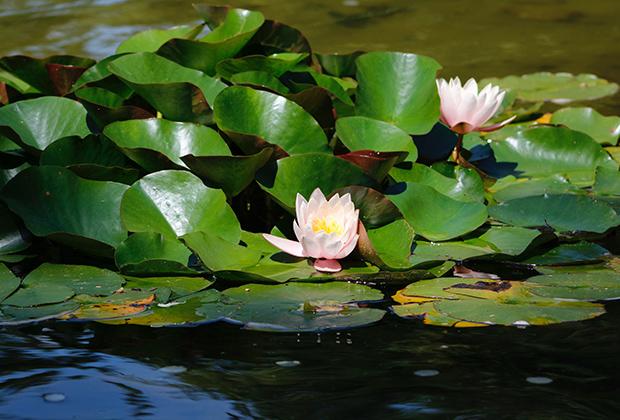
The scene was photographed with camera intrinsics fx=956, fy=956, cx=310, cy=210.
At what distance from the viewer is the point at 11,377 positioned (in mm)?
1684

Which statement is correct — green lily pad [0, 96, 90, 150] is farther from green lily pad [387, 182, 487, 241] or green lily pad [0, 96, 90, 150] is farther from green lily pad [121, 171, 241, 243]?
green lily pad [387, 182, 487, 241]

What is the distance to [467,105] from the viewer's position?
2631 mm

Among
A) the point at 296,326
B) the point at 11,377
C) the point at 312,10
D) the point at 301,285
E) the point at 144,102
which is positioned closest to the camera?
the point at 11,377

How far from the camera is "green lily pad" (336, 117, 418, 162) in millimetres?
2457

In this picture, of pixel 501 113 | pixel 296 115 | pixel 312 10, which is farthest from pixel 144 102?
pixel 312 10

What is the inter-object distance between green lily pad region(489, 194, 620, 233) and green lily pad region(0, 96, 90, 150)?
111 centimetres

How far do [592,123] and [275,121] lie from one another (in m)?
1.38

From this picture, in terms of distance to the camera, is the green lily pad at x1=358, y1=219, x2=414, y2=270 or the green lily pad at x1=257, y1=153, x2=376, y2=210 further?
the green lily pad at x1=257, y1=153, x2=376, y2=210

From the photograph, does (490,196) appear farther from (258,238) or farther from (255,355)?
(255,355)

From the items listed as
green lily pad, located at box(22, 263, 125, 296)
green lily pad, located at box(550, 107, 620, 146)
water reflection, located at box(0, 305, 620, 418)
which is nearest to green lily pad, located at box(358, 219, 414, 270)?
water reflection, located at box(0, 305, 620, 418)

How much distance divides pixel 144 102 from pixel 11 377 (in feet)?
3.57

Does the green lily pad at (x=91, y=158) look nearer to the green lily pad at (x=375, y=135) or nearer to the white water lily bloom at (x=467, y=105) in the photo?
the green lily pad at (x=375, y=135)

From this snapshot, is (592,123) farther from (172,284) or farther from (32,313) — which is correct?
(32,313)

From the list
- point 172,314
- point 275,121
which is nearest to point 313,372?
point 172,314
